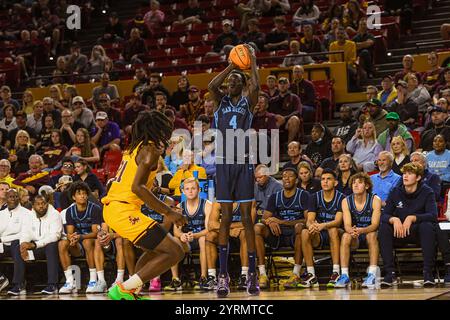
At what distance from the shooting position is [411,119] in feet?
41.8

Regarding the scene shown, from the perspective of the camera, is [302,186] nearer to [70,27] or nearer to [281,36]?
[281,36]

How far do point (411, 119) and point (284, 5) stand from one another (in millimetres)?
6029

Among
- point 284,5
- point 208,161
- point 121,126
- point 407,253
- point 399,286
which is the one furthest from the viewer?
point 284,5

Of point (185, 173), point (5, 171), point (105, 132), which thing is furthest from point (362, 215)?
point (105, 132)

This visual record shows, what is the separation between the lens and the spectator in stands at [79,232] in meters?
10.9

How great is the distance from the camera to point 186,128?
1377cm

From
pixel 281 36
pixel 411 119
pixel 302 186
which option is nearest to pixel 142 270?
pixel 302 186

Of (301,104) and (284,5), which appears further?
(284,5)

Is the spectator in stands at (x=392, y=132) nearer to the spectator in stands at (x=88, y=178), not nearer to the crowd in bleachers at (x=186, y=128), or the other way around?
the crowd in bleachers at (x=186, y=128)

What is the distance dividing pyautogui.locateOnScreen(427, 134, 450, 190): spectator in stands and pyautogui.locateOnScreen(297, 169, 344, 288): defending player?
1.39 meters

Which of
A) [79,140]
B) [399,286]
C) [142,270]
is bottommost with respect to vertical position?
[399,286]

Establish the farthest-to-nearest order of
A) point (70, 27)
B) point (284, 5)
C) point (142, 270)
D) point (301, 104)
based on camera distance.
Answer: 1. point (70, 27)
2. point (284, 5)
3. point (301, 104)
4. point (142, 270)

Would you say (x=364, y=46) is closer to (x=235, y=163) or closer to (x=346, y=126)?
(x=346, y=126)

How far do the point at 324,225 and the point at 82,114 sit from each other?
6198 millimetres
